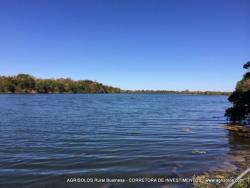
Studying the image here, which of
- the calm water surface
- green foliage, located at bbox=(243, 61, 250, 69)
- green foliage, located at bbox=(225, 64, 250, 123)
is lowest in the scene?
the calm water surface

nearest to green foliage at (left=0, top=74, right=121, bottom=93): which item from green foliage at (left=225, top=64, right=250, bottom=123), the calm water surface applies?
green foliage at (left=225, top=64, right=250, bottom=123)

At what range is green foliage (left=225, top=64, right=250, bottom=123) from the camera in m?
31.2

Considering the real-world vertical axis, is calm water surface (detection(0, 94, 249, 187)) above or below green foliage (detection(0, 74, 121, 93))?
below

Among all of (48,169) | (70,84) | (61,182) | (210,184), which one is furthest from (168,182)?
(70,84)

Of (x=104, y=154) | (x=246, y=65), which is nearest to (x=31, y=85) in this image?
(x=246, y=65)

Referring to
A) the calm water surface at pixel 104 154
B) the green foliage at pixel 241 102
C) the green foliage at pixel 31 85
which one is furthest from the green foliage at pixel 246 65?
the green foliage at pixel 31 85

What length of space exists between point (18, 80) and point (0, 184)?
502 feet

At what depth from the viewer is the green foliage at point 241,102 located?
Result: 31188 mm

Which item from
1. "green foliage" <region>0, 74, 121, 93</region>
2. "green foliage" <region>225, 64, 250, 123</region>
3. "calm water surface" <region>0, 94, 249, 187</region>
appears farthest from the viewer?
"green foliage" <region>0, 74, 121, 93</region>

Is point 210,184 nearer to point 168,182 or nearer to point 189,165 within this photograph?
point 168,182

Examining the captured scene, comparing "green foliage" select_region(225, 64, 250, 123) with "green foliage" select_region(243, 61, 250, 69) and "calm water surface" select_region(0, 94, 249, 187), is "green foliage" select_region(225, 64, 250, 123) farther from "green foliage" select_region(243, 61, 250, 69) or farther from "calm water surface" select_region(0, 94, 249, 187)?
"calm water surface" select_region(0, 94, 249, 187)

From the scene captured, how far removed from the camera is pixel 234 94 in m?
33.8

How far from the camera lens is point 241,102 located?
31719mm

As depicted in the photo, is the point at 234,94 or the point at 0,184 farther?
the point at 234,94
